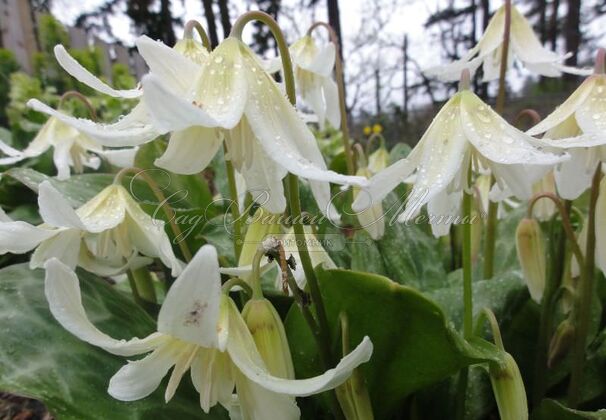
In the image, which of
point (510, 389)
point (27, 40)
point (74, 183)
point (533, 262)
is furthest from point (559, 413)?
point (27, 40)

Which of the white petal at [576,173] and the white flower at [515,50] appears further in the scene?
the white flower at [515,50]

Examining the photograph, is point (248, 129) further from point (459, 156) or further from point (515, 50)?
point (515, 50)

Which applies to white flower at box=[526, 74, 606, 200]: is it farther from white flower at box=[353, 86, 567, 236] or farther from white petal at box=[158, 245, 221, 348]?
white petal at box=[158, 245, 221, 348]

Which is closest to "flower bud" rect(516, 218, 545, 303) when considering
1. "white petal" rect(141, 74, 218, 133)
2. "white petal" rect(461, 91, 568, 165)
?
"white petal" rect(461, 91, 568, 165)

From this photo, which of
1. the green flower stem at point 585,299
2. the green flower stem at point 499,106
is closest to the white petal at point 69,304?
the green flower stem at point 585,299

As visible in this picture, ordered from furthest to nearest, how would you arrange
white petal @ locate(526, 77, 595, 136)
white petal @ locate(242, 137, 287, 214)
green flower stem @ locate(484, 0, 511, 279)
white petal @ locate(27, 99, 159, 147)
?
green flower stem @ locate(484, 0, 511, 279), white petal @ locate(526, 77, 595, 136), white petal @ locate(242, 137, 287, 214), white petal @ locate(27, 99, 159, 147)

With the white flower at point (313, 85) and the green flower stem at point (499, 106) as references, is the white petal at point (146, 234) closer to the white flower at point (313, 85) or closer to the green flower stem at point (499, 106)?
the white flower at point (313, 85)

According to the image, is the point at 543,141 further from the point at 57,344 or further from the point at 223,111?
the point at 57,344
